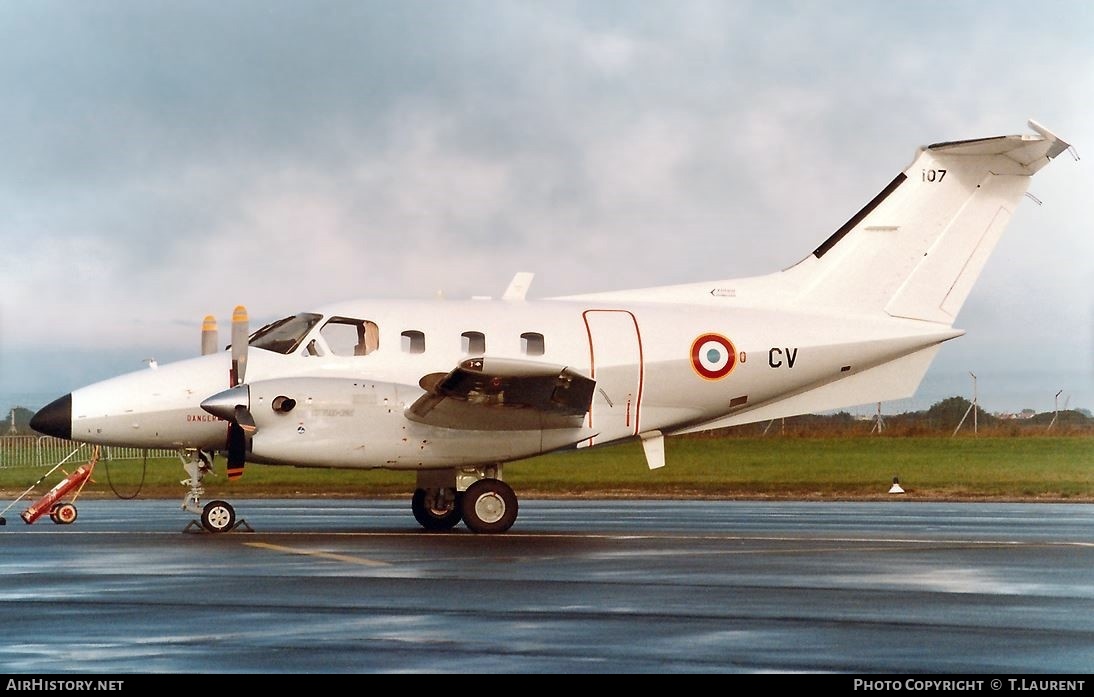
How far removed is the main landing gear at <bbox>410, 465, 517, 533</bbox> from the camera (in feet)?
59.0

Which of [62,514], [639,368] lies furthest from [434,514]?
[62,514]

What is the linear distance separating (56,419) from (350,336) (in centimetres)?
390

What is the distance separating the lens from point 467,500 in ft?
59.2

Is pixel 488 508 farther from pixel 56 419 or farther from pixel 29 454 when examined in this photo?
pixel 29 454

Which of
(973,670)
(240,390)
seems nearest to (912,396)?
(240,390)

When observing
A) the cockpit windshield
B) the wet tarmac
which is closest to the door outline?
the wet tarmac

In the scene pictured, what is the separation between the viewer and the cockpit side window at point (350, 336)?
18172mm

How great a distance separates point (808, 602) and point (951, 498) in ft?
67.5

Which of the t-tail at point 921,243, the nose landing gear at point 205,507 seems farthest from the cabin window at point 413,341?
the t-tail at point 921,243

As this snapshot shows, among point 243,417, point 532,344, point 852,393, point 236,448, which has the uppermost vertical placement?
point 532,344

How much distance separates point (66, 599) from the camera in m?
10.7

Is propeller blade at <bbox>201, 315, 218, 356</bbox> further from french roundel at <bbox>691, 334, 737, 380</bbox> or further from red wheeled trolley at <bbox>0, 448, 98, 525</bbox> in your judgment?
french roundel at <bbox>691, 334, 737, 380</bbox>

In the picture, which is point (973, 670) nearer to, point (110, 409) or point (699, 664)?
point (699, 664)
